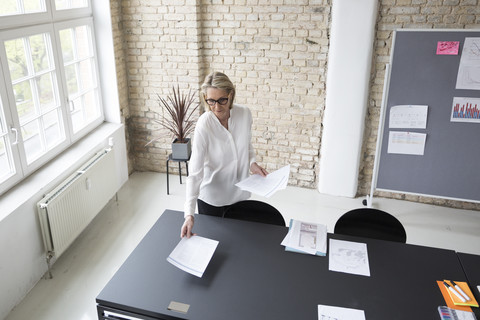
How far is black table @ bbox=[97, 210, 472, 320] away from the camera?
6.95ft

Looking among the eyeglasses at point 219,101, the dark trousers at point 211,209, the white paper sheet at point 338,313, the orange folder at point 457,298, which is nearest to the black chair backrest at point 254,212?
the dark trousers at point 211,209

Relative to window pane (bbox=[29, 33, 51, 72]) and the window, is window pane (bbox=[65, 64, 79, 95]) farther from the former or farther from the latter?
window pane (bbox=[29, 33, 51, 72])

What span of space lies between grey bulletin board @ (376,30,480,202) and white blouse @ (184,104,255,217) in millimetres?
2129

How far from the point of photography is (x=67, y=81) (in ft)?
14.6

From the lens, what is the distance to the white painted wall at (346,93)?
446cm

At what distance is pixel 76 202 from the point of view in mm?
4059

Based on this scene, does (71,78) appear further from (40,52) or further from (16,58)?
(16,58)

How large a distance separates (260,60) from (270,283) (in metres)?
3.35

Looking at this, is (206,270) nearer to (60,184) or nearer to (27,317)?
(27,317)

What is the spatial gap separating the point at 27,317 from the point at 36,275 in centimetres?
46

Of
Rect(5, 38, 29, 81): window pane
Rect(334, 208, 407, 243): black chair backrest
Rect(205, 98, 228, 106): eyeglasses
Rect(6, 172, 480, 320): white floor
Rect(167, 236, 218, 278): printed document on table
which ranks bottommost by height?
Rect(6, 172, 480, 320): white floor

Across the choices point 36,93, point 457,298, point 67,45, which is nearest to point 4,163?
point 36,93

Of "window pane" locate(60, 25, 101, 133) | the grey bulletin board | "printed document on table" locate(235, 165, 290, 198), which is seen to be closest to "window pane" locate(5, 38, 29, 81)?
"window pane" locate(60, 25, 101, 133)

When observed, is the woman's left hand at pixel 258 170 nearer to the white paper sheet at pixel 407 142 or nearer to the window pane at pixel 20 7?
the white paper sheet at pixel 407 142
